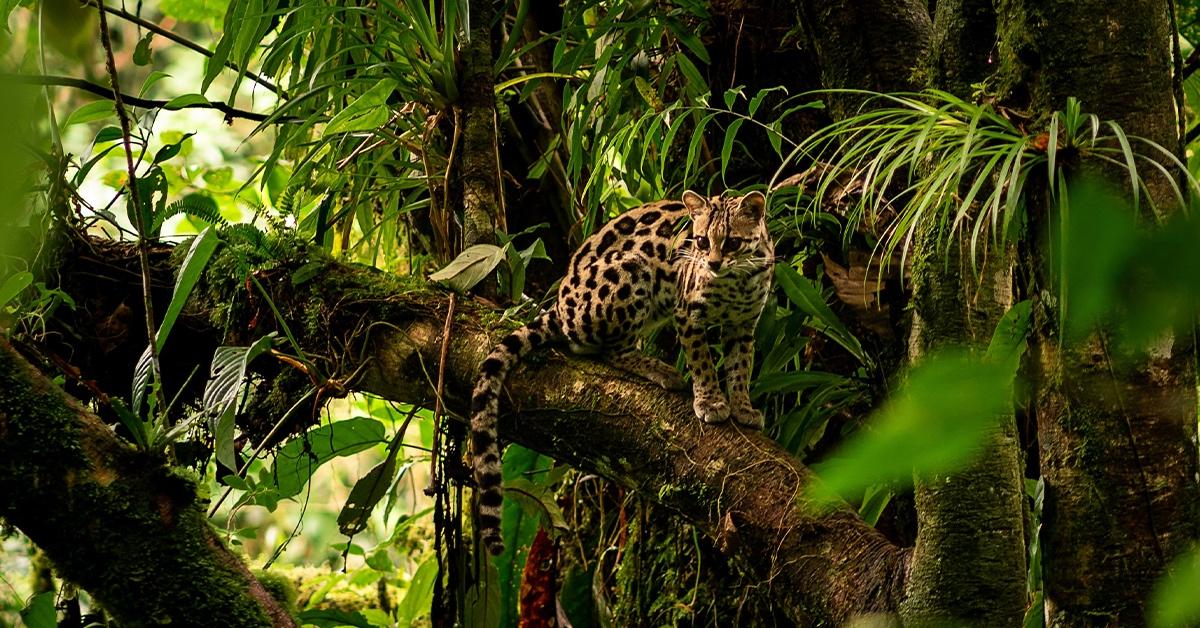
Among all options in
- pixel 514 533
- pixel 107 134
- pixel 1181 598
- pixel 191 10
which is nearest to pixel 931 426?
pixel 1181 598

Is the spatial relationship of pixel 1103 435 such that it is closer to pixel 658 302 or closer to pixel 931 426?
pixel 931 426

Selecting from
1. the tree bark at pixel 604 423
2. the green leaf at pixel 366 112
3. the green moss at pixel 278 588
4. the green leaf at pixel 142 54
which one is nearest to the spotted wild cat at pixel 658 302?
the tree bark at pixel 604 423

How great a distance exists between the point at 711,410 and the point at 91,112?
237cm

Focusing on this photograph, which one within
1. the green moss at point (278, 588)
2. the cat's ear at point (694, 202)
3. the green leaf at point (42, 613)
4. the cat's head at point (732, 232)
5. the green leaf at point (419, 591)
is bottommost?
the green leaf at point (419, 591)

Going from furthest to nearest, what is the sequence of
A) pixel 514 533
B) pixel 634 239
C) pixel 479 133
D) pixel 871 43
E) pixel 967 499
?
pixel 514 533 → pixel 634 239 → pixel 479 133 → pixel 871 43 → pixel 967 499

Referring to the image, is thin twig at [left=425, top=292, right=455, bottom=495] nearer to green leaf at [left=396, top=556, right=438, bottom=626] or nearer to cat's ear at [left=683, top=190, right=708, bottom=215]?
cat's ear at [left=683, top=190, right=708, bottom=215]

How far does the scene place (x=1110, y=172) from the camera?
6.44 ft

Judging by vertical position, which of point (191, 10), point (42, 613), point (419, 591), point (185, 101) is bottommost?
point (419, 591)

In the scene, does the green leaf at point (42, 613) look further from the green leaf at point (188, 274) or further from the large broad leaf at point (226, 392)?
the green leaf at point (188, 274)

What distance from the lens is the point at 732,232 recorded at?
11.9 ft

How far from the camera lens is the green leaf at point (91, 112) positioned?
3754mm

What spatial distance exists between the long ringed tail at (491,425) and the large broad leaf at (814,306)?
32.7 inches

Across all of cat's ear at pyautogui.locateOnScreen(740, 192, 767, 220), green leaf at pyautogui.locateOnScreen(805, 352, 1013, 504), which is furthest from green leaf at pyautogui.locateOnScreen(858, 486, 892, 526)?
green leaf at pyautogui.locateOnScreen(805, 352, 1013, 504)

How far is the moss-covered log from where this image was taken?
2.21 meters
